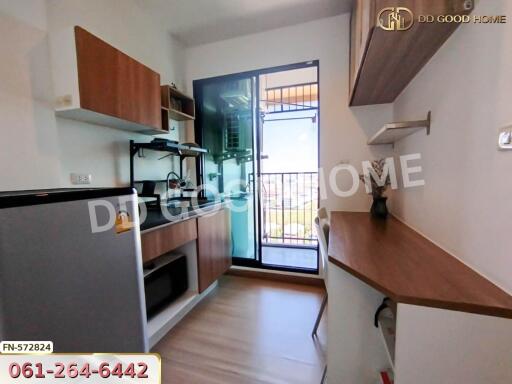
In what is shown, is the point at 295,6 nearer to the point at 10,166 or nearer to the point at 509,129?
the point at 509,129

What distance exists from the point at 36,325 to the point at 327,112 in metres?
2.56

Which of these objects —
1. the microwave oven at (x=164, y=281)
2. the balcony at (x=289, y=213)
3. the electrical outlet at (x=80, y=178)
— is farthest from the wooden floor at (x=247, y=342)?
the balcony at (x=289, y=213)

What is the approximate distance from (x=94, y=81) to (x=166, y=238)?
1.11 m

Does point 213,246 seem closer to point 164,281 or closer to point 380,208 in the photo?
point 164,281

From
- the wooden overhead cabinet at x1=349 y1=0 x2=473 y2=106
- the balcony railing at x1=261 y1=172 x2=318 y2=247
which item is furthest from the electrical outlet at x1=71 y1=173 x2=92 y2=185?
the balcony railing at x1=261 y1=172 x2=318 y2=247

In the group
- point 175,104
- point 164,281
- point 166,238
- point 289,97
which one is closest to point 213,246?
point 164,281

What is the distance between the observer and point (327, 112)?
2.42 metres

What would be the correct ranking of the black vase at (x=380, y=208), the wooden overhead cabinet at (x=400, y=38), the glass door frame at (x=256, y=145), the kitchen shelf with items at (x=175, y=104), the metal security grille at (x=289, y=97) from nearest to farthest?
the wooden overhead cabinet at (x=400, y=38) → the black vase at (x=380, y=208) → the kitchen shelf with items at (x=175, y=104) → the glass door frame at (x=256, y=145) → the metal security grille at (x=289, y=97)

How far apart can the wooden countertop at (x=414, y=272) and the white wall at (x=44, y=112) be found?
1770mm

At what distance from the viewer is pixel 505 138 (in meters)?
0.74

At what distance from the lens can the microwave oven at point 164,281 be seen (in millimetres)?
1697

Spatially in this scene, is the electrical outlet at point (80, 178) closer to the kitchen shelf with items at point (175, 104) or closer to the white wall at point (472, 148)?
the kitchen shelf with items at point (175, 104)

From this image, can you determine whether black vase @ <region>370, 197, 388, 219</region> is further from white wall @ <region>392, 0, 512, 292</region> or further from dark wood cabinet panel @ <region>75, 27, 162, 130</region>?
dark wood cabinet panel @ <region>75, 27, 162, 130</region>

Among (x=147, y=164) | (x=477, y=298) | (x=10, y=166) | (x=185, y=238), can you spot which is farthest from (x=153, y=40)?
(x=477, y=298)
